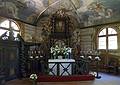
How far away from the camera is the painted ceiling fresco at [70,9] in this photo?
14391 mm

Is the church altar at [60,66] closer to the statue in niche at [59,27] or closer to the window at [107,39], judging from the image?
the statue in niche at [59,27]

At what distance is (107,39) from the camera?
1677 centimetres

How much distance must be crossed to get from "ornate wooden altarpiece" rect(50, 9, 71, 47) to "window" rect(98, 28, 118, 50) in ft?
8.36

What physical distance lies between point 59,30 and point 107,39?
378 cm

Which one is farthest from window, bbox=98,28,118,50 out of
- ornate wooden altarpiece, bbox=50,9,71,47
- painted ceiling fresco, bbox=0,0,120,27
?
ornate wooden altarpiece, bbox=50,9,71,47

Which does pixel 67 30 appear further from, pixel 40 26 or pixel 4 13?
pixel 4 13

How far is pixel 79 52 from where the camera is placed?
17.7 meters

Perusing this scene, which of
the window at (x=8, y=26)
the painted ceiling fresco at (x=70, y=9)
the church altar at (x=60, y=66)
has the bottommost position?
the church altar at (x=60, y=66)

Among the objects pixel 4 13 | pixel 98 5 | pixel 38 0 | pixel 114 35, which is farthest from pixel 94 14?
pixel 4 13

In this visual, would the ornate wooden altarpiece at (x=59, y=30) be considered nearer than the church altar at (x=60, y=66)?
No

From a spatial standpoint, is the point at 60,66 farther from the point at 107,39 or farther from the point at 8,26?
the point at 107,39

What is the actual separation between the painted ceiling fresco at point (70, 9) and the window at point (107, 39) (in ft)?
2.70

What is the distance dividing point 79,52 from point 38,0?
5349mm

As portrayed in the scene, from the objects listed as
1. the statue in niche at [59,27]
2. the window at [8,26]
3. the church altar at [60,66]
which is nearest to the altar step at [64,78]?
the church altar at [60,66]
